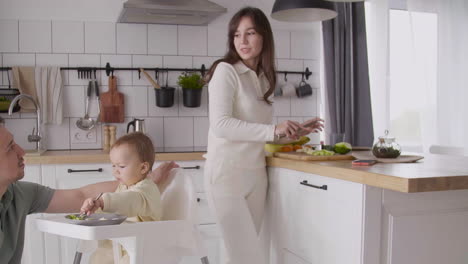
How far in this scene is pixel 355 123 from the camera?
3715 millimetres

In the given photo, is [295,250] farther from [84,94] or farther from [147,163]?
[84,94]

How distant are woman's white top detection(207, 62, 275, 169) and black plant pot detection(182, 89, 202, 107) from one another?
1.23m

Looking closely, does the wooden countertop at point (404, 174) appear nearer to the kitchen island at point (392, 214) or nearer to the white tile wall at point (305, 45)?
the kitchen island at point (392, 214)

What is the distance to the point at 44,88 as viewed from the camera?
3154 mm

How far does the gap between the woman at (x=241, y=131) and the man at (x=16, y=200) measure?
0.58 meters

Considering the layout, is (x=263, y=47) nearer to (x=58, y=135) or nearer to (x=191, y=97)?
(x=191, y=97)

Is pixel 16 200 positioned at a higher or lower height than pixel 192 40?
lower

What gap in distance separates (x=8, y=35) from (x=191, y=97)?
1.18 m

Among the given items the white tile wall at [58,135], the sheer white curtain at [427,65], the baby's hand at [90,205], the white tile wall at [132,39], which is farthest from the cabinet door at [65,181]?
the sheer white curtain at [427,65]

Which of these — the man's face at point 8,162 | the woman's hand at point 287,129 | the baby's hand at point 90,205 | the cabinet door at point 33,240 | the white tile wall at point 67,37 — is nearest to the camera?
the man's face at point 8,162

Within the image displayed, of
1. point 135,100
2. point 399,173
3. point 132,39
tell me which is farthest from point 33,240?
point 399,173

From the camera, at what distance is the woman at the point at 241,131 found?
1996 millimetres

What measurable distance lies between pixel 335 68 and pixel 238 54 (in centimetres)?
168

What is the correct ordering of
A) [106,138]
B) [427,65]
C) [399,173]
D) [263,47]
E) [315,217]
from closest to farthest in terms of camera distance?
[399,173] → [315,217] → [263,47] → [106,138] → [427,65]
